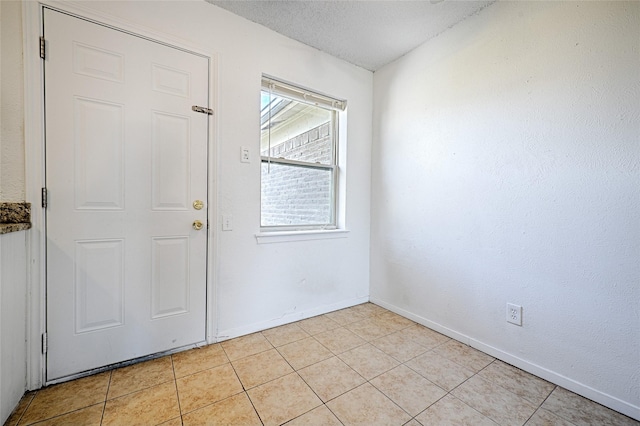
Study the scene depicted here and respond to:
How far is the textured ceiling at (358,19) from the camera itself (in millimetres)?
1881

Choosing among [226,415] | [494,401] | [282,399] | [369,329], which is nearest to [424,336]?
[369,329]

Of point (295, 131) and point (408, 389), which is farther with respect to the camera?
point (295, 131)

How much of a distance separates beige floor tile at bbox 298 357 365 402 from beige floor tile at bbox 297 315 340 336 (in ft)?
1.46

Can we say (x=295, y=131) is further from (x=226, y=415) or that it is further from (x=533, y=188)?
(x=226, y=415)

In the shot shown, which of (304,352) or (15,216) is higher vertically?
(15,216)

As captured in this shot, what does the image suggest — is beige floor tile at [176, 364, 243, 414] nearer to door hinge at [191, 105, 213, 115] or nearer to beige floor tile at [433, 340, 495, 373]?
beige floor tile at [433, 340, 495, 373]

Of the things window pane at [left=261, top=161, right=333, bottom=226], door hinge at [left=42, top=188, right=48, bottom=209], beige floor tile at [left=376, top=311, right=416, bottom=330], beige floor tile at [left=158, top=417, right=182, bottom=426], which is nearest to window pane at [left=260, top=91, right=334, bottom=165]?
window pane at [left=261, top=161, right=333, bottom=226]

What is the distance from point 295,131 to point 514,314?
2222 mm

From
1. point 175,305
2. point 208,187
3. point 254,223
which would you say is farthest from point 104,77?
point 175,305

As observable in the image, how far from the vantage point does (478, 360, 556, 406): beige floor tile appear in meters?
1.45

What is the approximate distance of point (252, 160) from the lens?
2.09 metres

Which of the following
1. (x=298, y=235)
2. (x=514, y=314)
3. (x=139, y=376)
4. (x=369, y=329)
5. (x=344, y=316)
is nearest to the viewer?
(x=139, y=376)

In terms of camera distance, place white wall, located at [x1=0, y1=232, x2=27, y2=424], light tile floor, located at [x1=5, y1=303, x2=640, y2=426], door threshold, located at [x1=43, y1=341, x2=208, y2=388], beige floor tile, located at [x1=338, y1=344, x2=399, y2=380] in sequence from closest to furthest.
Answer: white wall, located at [x1=0, y1=232, x2=27, y2=424]
light tile floor, located at [x1=5, y1=303, x2=640, y2=426]
door threshold, located at [x1=43, y1=341, x2=208, y2=388]
beige floor tile, located at [x1=338, y1=344, x2=399, y2=380]

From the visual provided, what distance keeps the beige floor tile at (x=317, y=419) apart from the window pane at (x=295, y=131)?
1.80 meters
